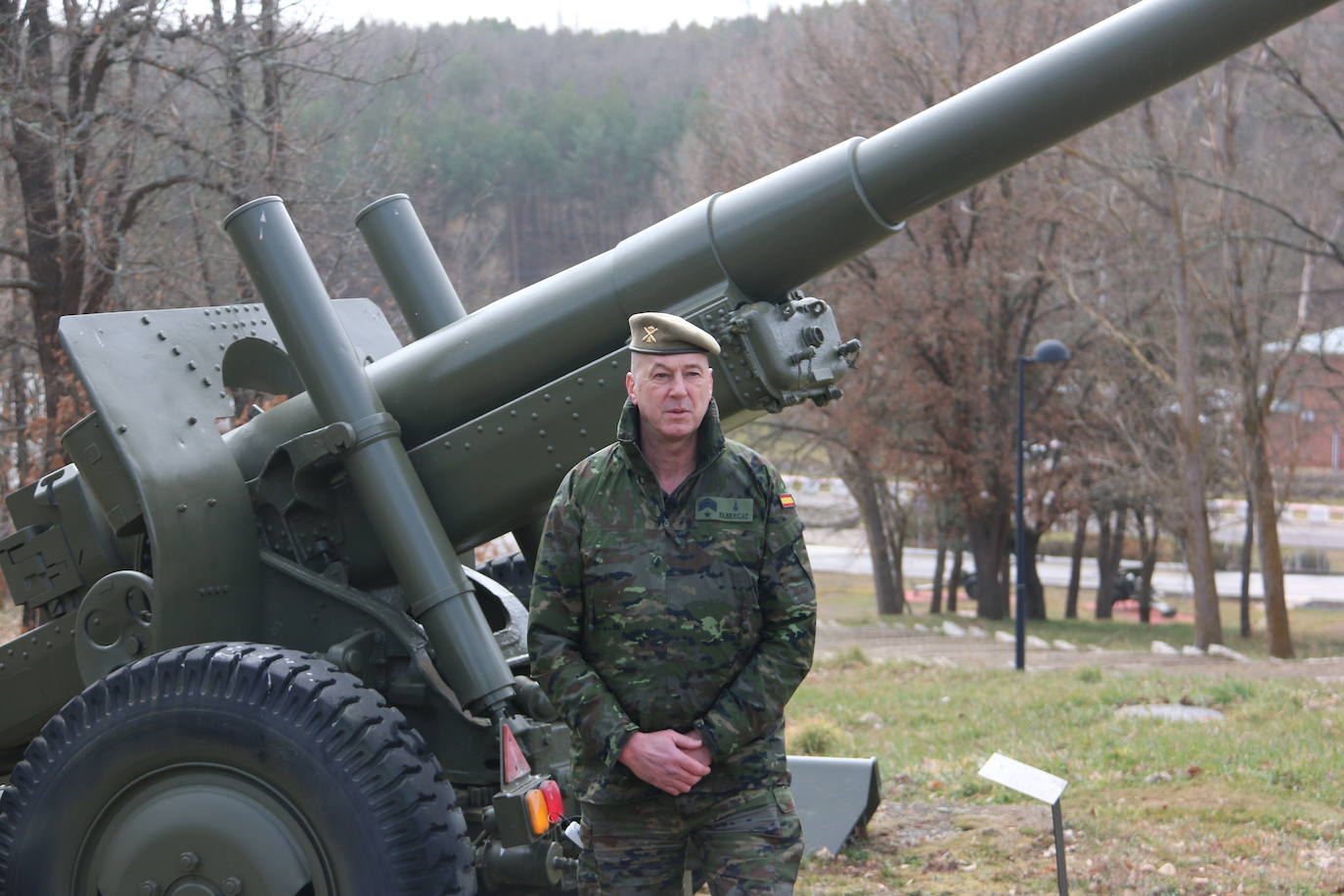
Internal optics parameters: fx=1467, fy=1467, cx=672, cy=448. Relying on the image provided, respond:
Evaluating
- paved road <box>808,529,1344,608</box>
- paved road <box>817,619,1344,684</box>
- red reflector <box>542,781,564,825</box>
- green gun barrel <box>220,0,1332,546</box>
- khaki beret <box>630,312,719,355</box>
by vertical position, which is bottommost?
paved road <box>808,529,1344,608</box>

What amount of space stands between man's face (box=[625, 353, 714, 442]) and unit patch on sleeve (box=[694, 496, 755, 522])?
6.1 inches

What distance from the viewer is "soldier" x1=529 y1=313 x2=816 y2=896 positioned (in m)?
3.15

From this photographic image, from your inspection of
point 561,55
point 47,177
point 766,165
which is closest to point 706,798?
point 47,177

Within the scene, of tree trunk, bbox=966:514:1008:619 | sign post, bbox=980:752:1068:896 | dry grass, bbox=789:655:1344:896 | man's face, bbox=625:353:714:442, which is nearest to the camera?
man's face, bbox=625:353:714:442

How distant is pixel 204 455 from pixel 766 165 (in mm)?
23420

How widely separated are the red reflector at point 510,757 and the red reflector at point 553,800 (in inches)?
3.8

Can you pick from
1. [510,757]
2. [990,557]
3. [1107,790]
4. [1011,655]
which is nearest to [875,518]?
[990,557]

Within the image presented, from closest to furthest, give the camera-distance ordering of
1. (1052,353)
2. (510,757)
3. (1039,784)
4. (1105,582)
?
(510,757) < (1039,784) < (1052,353) < (1105,582)

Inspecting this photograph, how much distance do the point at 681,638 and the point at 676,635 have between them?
0.01 metres

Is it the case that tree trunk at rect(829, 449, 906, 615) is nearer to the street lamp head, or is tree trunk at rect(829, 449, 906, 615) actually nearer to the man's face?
the street lamp head

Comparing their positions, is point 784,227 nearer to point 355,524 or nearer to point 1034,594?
point 355,524

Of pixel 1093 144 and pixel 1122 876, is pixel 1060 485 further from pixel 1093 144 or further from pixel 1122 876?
pixel 1122 876

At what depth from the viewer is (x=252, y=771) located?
4.14m

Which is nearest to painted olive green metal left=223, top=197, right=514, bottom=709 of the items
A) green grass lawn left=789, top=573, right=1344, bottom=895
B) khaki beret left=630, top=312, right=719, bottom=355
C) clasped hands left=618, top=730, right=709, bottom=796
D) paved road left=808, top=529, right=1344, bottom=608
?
clasped hands left=618, top=730, right=709, bottom=796
